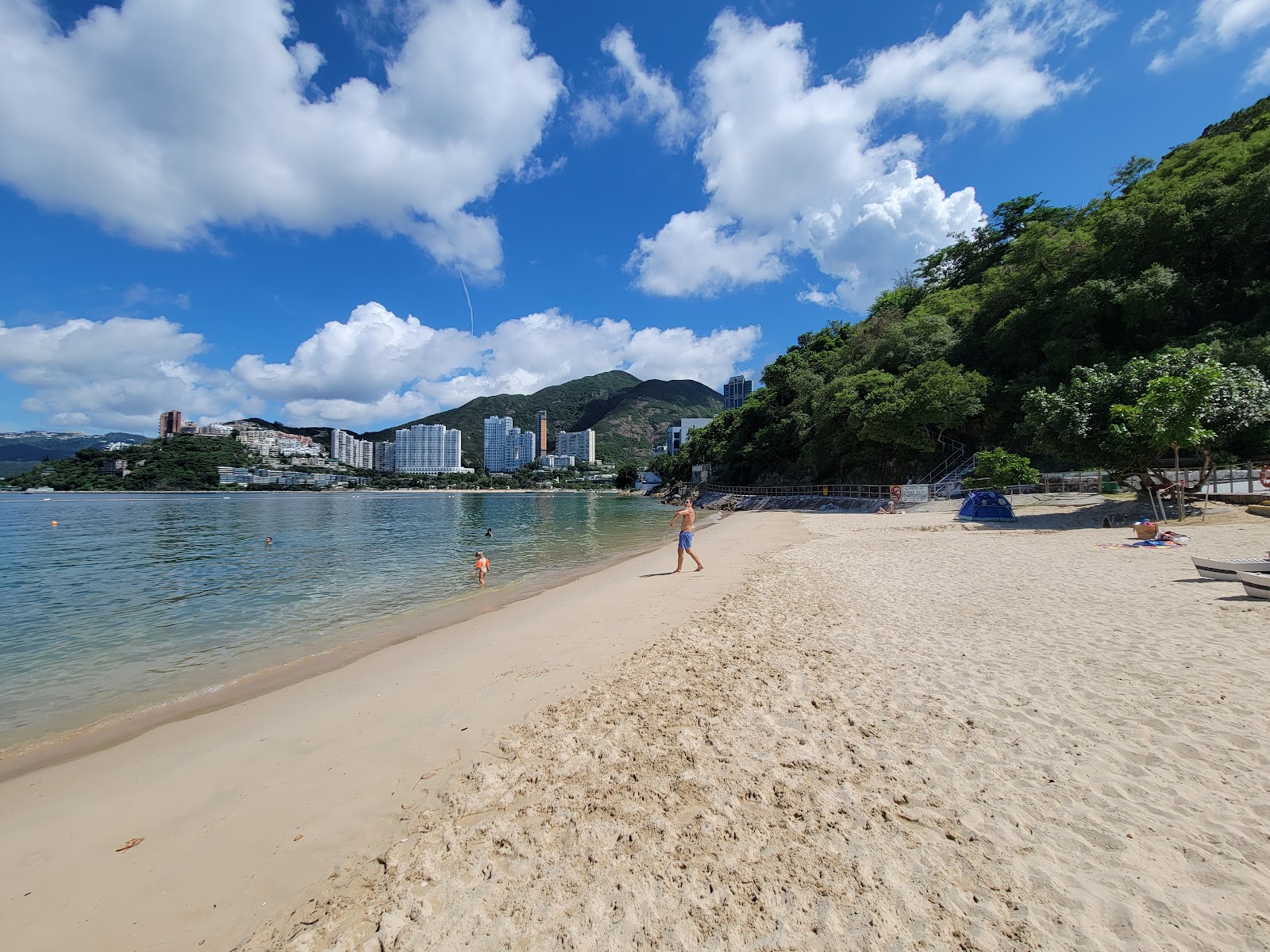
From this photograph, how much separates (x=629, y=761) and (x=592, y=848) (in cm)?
101

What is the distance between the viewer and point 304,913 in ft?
9.38

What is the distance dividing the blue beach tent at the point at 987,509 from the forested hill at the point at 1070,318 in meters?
3.61

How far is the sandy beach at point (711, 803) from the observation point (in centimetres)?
258

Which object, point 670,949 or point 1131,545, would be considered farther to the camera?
point 1131,545

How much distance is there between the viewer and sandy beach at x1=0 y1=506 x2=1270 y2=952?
8.47ft

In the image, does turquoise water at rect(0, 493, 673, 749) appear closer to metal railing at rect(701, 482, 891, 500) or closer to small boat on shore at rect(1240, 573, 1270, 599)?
small boat on shore at rect(1240, 573, 1270, 599)

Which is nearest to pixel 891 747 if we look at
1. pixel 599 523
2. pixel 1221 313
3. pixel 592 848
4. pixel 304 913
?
pixel 592 848

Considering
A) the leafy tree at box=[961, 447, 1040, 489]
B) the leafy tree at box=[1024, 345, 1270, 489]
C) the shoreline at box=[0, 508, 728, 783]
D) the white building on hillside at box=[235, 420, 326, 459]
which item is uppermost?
the white building on hillside at box=[235, 420, 326, 459]

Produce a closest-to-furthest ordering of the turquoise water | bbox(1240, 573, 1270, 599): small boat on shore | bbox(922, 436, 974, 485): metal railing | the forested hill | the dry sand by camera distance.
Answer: the dry sand < bbox(1240, 573, 1270, 599): small boat on shore < the turquoise water < the forested hill < bbox(922, 436, 974, 485): metal railing

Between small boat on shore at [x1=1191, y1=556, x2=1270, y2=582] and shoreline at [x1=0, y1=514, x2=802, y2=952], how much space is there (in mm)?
8989

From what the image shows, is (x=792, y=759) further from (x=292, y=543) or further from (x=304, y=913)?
(x=292, y=543)

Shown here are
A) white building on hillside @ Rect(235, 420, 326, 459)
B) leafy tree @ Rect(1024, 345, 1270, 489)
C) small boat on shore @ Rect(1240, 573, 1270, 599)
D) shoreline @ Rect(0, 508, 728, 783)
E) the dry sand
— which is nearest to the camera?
the dry sand

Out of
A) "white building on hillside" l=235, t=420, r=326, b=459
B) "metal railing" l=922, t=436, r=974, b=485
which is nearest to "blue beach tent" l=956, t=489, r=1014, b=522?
"metal railing" l=922, t=436, r=974, b=485

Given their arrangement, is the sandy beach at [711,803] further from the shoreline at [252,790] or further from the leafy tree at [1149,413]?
the leafy tree at [1149,413]
